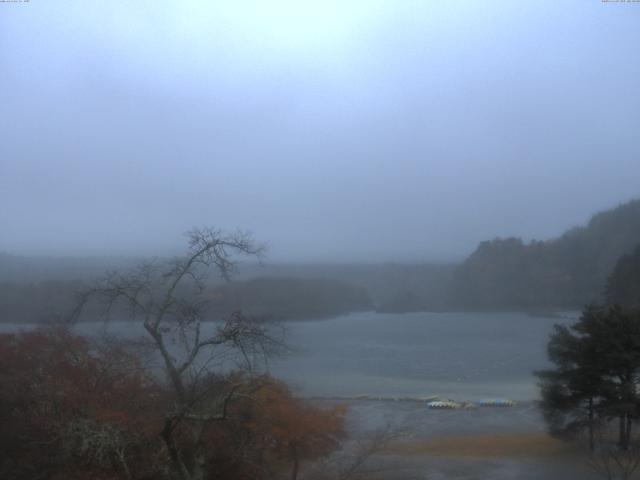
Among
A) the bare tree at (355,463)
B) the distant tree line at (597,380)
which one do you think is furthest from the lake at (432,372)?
the distant tree line at (597,380)

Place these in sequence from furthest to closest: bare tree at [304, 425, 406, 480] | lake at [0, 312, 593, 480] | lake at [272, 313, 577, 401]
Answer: lake at [272, 313, 577, 401]
lake at [0, 312, 593, 480]
bare tree at [304, 425, 406, 480]

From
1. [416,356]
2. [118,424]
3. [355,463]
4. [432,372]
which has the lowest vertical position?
[432,372]

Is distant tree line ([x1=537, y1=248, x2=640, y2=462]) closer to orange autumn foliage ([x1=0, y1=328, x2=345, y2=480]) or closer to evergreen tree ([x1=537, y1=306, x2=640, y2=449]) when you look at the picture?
evergreen tree ([x1=537, y1=306, x2=640, y2=449])

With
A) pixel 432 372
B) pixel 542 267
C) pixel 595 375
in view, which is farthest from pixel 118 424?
pixel 542 267

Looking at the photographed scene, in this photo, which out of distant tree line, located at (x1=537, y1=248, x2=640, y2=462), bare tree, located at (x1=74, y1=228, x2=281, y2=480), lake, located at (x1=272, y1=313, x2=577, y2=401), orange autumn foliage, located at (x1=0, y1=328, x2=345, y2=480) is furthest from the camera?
lake, located at (x1=272, y1=313, x2=577, y2=401)

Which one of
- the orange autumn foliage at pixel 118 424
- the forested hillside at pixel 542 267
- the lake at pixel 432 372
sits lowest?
the lake at pixel 432 372

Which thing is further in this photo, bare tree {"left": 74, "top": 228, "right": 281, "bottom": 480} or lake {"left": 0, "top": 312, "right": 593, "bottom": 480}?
lake {"left": 0, "top": 312, "right": 593, "bottom": 480}

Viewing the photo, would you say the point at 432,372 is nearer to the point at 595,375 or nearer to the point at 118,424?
the point at 595,375

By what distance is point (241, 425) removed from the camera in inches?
347

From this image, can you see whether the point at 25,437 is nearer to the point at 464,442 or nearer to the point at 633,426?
the point at 464,442

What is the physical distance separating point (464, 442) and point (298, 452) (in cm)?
629

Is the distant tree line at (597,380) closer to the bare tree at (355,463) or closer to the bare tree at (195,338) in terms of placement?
the bare tree at (355,463)

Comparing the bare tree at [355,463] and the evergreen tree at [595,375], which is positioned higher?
the evergreen tree at [595,375]

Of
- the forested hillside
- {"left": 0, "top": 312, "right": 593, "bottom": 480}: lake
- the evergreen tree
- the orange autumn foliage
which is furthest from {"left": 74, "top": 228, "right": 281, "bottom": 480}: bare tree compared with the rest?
the forested hillside
